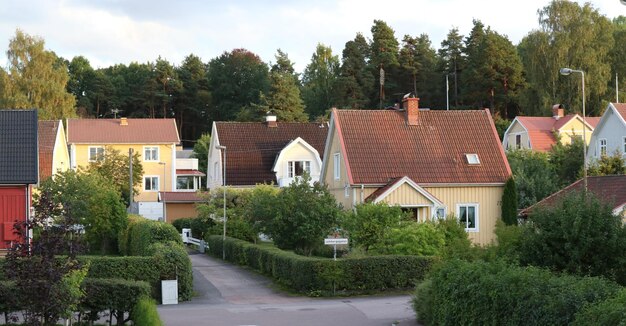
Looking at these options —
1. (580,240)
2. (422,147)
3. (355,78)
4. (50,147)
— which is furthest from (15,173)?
(355,78)

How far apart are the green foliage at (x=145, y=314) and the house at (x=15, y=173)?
1310 centimetres

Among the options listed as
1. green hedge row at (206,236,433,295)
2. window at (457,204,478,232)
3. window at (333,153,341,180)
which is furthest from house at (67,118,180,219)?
green hedge row at (206,236,433,295)

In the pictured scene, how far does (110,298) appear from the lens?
22.5 meters

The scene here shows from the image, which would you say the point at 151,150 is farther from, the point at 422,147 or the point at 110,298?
the point at 110,298

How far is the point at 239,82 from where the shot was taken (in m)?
108

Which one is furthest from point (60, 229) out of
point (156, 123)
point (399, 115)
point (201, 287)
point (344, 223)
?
point (156, 123)

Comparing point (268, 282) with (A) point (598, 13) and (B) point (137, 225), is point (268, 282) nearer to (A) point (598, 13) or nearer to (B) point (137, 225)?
(B) point (137, 225)

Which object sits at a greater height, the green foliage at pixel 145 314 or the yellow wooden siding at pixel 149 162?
the yellow wooden siding at pixel 149 162

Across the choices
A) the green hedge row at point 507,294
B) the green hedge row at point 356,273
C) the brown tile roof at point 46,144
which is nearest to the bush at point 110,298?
the green hedge row at point 507,294

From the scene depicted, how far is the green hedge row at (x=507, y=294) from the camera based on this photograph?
12953 mm

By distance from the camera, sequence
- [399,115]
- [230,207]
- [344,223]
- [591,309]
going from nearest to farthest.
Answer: [591,309], [344,223], [399,115], [230,207]

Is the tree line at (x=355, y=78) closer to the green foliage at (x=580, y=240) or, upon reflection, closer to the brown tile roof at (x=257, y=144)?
the brown tile roof at (x=257, y=144)

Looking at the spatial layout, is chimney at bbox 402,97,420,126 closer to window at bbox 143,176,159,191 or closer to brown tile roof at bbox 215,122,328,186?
brown tile roof at bbox 215,122,328,186

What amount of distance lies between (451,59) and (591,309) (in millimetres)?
86302
